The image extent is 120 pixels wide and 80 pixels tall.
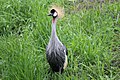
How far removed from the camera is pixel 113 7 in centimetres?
384

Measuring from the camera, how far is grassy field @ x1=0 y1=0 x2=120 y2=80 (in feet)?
8.86

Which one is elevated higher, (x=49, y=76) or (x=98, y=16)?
(x=98, y=16)

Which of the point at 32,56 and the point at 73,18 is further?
the point at 73,18

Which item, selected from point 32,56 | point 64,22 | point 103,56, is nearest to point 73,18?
point 64,22

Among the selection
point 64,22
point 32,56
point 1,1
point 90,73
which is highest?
point 1,1

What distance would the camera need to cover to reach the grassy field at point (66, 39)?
8.86 ft

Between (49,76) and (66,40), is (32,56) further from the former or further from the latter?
(66,40)

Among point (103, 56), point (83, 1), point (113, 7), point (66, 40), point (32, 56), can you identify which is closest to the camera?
point (32, 56)

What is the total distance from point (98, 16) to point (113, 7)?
0.33 metres

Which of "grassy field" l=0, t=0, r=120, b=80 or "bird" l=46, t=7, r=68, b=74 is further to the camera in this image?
"grassy field" l=0, t=0, r=120, b=80

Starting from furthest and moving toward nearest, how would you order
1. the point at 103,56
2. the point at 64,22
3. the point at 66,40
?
the point at 64,22 < the point at 66,40 < the point at 103,56

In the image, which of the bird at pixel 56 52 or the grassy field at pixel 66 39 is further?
the grassy field at pixel 66 39

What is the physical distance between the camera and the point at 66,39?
325 centimetres

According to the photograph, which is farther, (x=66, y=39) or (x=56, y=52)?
(x=66, y=39)
